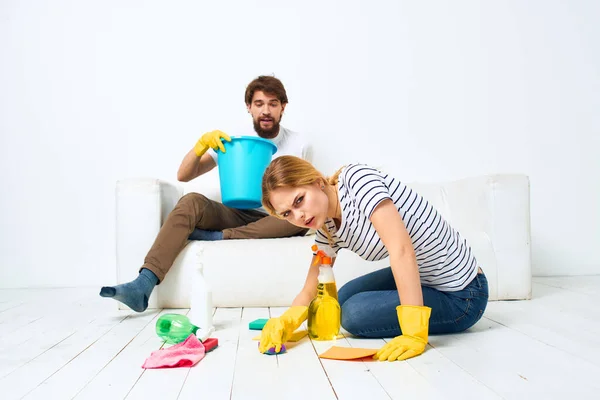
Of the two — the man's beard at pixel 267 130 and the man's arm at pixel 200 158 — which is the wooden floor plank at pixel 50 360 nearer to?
the man's arm at pixel 200 158

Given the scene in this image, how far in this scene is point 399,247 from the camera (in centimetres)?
132

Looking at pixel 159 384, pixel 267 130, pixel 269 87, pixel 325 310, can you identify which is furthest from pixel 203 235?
pixel 159 384

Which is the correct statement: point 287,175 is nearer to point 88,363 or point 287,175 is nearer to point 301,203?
point 301,203

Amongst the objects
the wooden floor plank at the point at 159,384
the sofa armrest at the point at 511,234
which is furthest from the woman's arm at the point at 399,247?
the sofa armrest at the point at 511,234

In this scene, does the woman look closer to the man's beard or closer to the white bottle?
the white bottle

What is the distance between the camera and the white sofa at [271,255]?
7.19ft

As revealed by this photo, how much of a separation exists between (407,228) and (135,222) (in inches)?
50.1

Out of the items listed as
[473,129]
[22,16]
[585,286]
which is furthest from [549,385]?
[22,16]

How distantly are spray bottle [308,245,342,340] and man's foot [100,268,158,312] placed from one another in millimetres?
710

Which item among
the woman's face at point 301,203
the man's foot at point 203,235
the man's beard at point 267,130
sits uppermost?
the man's beard at point 267,130

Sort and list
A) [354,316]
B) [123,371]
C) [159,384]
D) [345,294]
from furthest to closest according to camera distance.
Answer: [345,294]
[354,316]
[123,371]
[159,384]

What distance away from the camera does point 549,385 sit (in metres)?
1.09

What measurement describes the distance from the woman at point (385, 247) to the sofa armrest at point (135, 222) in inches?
36.4

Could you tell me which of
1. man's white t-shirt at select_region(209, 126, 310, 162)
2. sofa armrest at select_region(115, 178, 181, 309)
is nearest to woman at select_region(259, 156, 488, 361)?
sofa armrest at select_region(115, 178, 181, 309)
